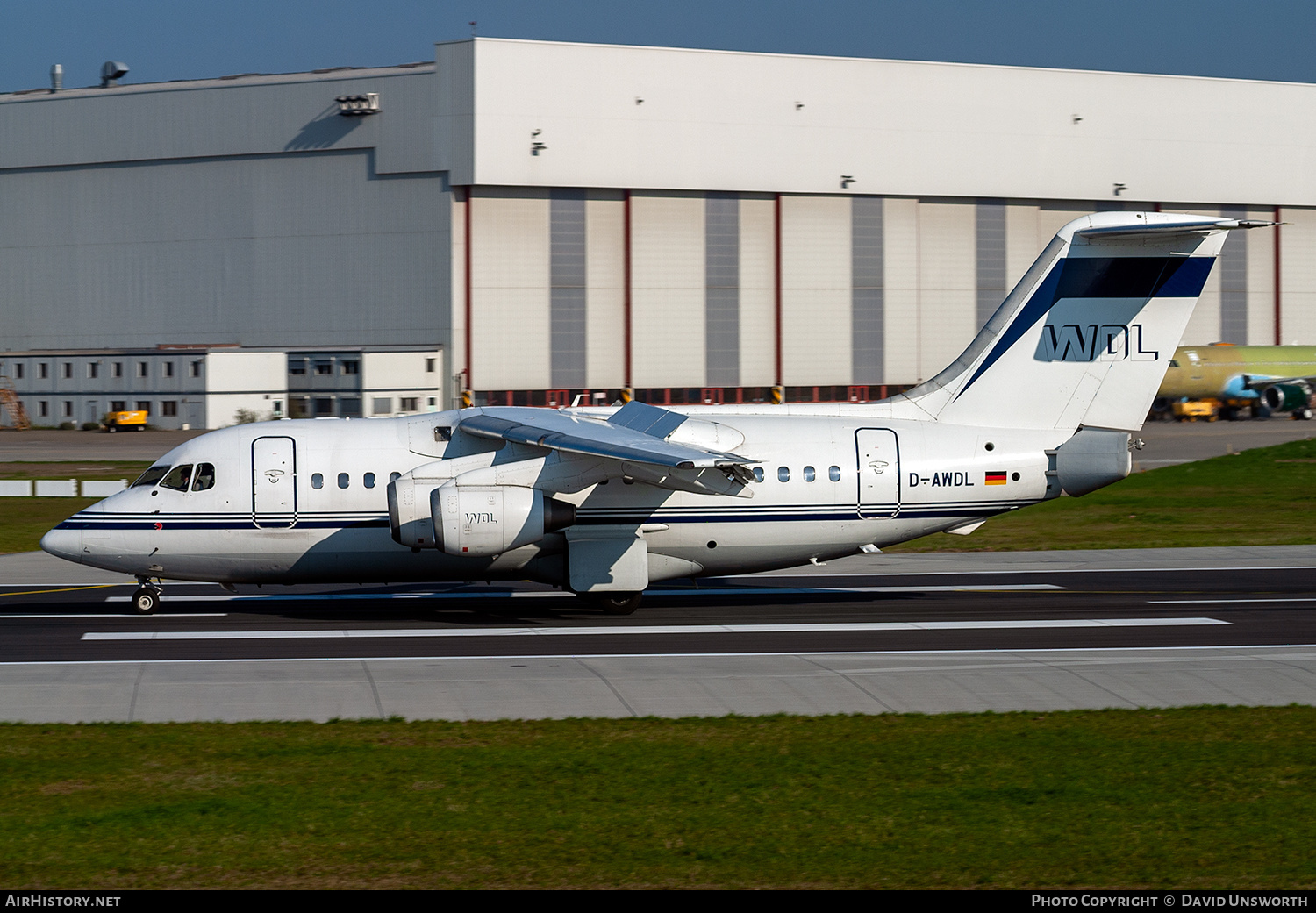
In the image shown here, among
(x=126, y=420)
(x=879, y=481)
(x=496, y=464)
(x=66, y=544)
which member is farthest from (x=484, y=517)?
(x=126, y=420)

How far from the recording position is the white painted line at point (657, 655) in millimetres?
18297

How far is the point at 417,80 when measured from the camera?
66875 mm

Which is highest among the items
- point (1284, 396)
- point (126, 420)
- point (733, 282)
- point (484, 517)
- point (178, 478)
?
point (733, 282)

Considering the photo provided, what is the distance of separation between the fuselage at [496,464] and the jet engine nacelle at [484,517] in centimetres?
72

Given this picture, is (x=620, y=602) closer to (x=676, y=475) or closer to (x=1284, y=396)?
(x=676, y=475)

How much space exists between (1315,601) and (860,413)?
326 inches

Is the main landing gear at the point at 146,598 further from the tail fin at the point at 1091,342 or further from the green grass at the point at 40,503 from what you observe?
the tail fin at the point at 1091,342

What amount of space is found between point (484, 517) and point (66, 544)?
681 cm

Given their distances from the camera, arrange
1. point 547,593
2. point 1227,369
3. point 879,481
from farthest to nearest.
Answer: point 1227,369 → point 547,593 → point 879,481

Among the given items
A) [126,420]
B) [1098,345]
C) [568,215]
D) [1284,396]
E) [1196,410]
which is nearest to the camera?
[1098,345]

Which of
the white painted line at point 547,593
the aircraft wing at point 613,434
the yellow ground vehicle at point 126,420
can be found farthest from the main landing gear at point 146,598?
the yellow ground vehicle at point 126,420

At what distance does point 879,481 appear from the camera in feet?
72.4
